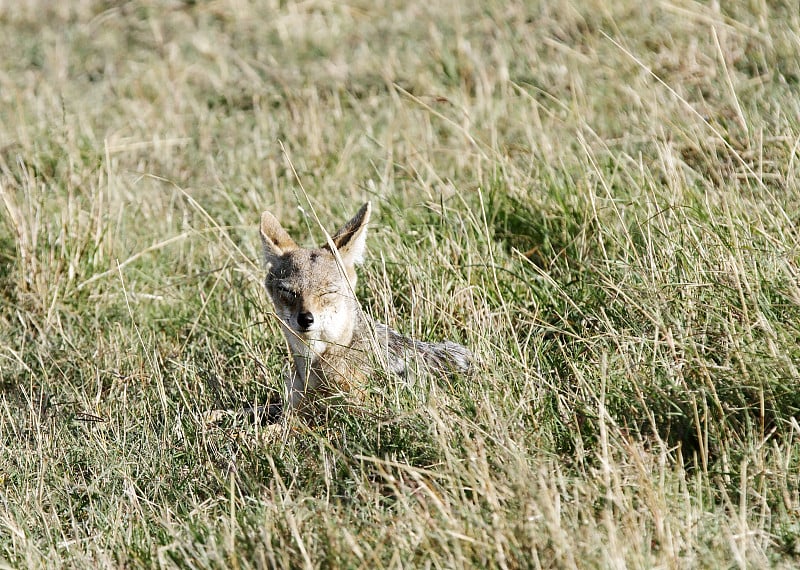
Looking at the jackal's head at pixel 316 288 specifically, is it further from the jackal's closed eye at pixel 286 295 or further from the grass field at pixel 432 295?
the grass field at pixel 432 295

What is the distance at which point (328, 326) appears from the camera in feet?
16.6

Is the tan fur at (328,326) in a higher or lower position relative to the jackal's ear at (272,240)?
lower

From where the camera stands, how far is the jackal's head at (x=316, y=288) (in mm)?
5027

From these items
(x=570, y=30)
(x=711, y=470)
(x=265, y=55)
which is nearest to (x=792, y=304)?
(x=711, y=470)

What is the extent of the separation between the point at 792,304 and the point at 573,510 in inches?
56.3

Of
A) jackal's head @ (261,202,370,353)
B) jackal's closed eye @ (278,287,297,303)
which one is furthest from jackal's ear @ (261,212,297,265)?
jackal's closed eye @ (278,287,297,303)

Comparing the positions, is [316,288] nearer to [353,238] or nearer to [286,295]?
[286,295]

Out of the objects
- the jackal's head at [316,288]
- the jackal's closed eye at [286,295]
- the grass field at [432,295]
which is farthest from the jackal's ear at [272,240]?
the jackal's closed eye at [286,295]

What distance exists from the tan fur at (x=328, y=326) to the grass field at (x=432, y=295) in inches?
5.9

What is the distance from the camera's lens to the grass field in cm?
364

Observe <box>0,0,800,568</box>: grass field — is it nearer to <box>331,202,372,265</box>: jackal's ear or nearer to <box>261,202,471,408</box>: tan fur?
<box>261,202,471,408</box>: tan fur

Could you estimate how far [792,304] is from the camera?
14.0 ft

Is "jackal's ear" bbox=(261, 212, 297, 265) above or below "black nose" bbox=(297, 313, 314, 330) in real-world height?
above

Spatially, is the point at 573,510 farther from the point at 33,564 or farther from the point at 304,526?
the point at 33,564
